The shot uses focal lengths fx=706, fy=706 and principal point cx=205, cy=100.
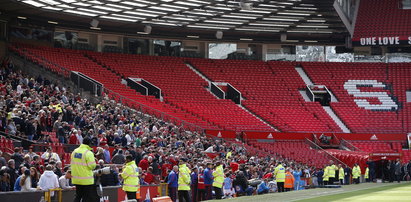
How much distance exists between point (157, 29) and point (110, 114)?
829 inches

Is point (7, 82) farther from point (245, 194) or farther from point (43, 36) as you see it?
point (43, 36)

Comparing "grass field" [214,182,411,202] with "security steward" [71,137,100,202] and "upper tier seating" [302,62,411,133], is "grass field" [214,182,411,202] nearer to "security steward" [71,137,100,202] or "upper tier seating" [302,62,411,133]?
"security steward" [71,137,100,202]

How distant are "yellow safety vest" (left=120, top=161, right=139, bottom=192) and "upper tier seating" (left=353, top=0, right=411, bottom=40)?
38.5 metres

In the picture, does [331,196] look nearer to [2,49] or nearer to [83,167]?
[83,167]

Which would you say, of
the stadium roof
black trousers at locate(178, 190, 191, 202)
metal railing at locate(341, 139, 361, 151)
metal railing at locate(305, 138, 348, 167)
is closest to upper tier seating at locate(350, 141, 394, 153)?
metal railing at locate(341, 139, 361, 151)

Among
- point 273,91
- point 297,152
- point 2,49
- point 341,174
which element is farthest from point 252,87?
point 2,49

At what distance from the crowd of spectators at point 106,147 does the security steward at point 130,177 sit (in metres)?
0.60

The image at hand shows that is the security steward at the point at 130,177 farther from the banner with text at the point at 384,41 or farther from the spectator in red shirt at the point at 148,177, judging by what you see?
the banner with text at the point at 384,41

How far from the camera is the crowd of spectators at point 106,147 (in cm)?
1718

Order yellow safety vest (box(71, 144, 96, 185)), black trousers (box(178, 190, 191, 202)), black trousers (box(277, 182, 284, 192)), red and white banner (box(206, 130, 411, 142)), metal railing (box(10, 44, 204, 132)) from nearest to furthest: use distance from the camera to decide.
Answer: yellow safety vest (box(71, 144, 96, 185)), black trousers (box(178, 190, 191, 202)), black trousers (box(277, 182, 284, 192)), metal railing (box(10, 44, 204, 132)), red and white banner (box(206, 130, 411, 142))

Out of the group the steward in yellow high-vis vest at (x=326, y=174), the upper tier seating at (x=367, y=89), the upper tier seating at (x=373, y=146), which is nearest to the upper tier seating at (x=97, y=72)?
the steward in yellow high-vis vest at (x=326, y=174)

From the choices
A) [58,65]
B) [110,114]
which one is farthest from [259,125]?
[110,114]

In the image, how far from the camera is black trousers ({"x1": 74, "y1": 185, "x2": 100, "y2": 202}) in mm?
14124

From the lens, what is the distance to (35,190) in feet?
50.5
